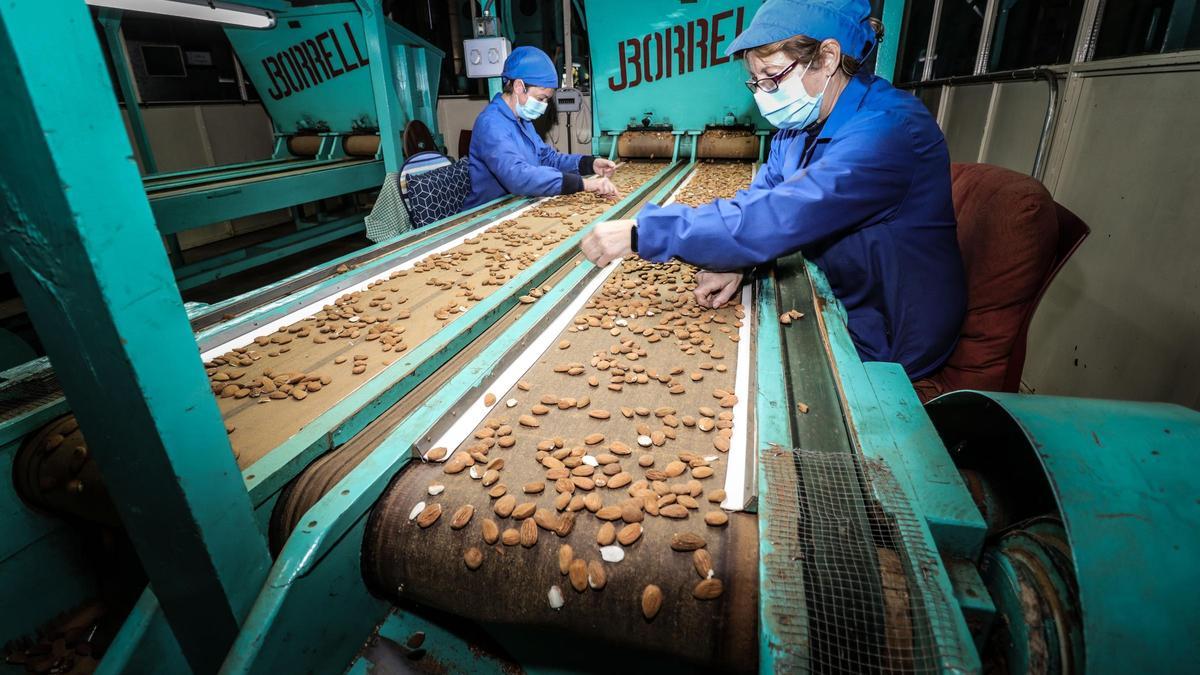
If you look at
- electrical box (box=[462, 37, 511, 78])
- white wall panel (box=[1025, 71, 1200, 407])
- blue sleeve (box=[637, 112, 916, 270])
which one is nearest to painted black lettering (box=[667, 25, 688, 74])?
electrical box (box=[462, 37, 511, 78])

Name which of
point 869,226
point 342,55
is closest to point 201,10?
point 342,55

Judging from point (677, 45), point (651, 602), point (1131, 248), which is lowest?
point (651, 602)

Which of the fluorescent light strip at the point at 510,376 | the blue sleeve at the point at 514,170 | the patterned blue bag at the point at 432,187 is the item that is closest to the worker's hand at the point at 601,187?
the blue sleeve at the point at 514,170

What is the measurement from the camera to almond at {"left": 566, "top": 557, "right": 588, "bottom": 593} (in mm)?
758

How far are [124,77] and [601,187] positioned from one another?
4744 mm

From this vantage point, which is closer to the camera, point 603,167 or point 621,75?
point 603,167

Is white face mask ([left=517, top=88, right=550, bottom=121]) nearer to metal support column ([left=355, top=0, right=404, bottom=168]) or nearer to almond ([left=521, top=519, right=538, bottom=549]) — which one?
metal support column ([left=355, top=0, right=404, bottom=168])

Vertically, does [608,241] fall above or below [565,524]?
above

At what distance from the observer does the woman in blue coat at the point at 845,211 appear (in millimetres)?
1350

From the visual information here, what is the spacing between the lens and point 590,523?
0.82 meters

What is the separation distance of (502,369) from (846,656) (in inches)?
33.6

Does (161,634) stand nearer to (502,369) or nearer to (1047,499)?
(502,369)

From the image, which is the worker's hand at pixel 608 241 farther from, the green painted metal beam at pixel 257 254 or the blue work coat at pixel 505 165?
the green painted metal beam at pixel 257 254

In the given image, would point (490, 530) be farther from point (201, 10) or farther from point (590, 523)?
point (201, 10)
